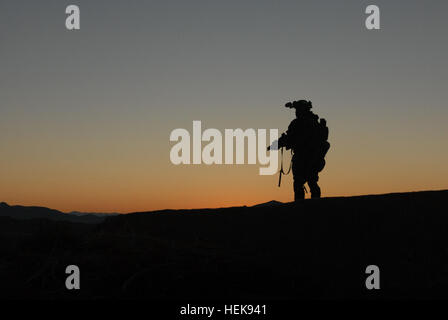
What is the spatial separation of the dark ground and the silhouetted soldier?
2.64 meters

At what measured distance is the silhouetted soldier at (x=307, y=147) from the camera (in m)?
16.0

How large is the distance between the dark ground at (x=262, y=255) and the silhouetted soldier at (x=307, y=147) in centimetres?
264

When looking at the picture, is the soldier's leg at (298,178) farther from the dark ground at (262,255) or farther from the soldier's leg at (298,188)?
the dark ground at (262,255)

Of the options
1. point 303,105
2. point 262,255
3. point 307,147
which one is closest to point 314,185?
point 307,147

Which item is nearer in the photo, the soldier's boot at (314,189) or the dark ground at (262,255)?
the dark ground at (262,255)

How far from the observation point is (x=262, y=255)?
35.7ft

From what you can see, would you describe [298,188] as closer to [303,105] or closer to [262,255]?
[303,105]

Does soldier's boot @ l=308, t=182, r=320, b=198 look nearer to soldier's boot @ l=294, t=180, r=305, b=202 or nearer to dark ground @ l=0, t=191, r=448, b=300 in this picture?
soldier's boot @ l=294, t=180, r=305, b=202

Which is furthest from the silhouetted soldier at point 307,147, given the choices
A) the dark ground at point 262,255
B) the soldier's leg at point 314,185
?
the dark ground at point 262,255

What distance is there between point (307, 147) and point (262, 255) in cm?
580

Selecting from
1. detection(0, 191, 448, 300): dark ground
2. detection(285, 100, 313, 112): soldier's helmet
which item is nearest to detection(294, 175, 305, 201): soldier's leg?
detection(285, 100, 313, 112): soldier's helmet

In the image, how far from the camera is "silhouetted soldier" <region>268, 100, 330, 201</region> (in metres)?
16.0

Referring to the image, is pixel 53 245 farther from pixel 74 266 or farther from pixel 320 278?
pixel 320 278

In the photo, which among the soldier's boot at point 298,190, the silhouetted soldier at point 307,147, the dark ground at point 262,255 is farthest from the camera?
the soldier's boot at point 298,190
